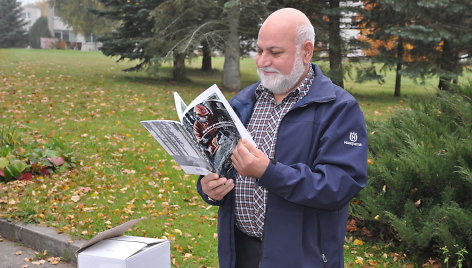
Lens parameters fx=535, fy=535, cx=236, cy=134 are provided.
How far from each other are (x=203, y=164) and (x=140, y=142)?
7.43m

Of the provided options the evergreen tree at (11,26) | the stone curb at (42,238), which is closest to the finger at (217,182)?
the stone curb at (42,238)

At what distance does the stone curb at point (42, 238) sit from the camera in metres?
5.30

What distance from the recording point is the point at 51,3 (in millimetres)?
43875

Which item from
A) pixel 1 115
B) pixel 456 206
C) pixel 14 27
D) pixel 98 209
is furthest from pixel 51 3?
pixel 456 206

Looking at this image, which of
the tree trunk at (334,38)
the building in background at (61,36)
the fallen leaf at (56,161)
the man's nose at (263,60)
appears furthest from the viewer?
the building in background at (61,36)

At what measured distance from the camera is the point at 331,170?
7.25ft

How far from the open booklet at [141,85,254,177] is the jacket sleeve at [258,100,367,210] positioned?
213 millimetres

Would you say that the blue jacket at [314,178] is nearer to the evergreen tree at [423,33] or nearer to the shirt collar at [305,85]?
the shirt collar at [305,85]

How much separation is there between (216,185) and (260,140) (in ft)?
0.96

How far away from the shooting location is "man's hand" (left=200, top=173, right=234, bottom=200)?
2.42 m

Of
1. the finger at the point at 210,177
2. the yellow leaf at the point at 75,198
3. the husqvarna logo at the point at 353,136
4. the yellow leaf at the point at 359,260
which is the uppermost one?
the husqvarna logo at the point at 353,136

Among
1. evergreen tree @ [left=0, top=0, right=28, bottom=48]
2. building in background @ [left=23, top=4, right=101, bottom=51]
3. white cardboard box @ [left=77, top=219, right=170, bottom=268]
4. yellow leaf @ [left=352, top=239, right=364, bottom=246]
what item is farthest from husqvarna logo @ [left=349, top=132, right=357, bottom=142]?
evergreen tree @ [left=0, top=0, right=28, bottom=48]

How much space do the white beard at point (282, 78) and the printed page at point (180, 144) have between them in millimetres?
444

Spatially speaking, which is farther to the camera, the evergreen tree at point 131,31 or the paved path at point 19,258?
the evergreen tree at point 131,31
